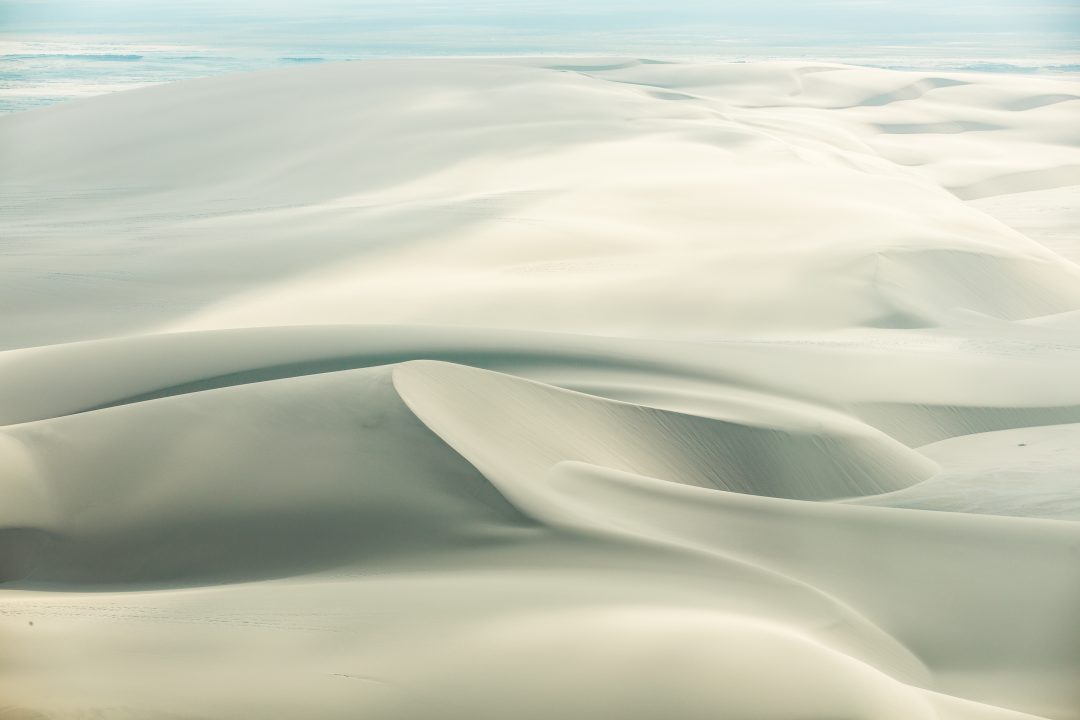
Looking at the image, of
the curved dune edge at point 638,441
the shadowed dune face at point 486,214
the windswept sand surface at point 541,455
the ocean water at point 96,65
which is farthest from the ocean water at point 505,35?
the curved dune edge at point 638,441

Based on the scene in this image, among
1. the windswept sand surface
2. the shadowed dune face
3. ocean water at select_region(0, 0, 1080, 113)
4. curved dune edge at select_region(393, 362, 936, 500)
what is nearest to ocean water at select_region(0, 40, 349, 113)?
ocean water at select_region(0, 0, 1080, 113)

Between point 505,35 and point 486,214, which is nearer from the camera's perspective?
point 486,214

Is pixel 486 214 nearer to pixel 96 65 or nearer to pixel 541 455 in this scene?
pixel 541 455

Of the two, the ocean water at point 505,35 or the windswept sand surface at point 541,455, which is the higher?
the ocean water at point 505,35

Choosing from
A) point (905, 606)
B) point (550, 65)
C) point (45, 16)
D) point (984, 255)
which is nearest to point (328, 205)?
point (984, 255)

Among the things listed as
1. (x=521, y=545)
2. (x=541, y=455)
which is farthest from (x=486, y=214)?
(x=521, y=545)

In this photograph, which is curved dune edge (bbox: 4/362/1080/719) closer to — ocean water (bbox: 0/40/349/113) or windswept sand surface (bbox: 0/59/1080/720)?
windswept sand surface (bbox: 0/59/1080/720)

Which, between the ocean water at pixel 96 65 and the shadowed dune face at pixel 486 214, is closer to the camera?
the shadowed dune face at pixel 486 214

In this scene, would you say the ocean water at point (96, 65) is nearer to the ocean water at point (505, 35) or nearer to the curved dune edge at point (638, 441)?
the ocean water at point (505, 35)
